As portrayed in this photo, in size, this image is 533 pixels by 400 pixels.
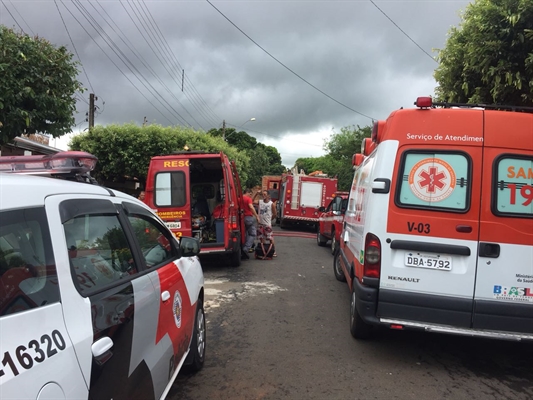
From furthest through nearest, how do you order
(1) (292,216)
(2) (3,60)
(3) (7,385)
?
(1) (292,216)
(2) (3,60)
(3) (7,385)

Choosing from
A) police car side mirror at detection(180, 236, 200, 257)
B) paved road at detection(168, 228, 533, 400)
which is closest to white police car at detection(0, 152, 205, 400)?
police car side mirror at detection(180, 236, 200, 257)

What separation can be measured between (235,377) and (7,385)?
2779 mm

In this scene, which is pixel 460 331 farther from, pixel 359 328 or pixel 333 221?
pixel 333 221

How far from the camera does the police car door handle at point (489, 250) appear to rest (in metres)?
3.88

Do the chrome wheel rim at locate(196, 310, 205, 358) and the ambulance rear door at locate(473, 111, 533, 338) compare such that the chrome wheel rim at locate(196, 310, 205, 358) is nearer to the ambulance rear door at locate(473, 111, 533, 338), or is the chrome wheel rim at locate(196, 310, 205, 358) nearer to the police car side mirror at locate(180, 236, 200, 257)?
the police car side mirror at locate(180, 236, 200, 257)

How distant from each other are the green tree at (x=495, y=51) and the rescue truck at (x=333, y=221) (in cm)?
310

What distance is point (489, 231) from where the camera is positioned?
3910 millimetres

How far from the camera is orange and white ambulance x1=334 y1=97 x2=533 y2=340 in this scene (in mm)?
3867

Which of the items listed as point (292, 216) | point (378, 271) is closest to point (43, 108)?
point (378, 271)

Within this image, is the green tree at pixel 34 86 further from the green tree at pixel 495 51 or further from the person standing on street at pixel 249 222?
the green tree at pixel 495 51

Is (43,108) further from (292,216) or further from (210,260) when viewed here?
(292,216)

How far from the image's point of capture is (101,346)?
1856mm

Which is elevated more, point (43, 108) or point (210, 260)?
point (43, 108)

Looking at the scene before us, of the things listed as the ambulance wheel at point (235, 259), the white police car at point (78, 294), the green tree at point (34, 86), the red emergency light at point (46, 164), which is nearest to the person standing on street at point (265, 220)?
the ambulance wheel at point (235, 259)
